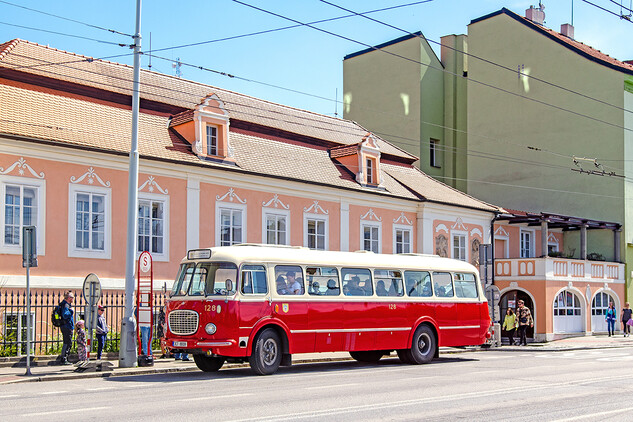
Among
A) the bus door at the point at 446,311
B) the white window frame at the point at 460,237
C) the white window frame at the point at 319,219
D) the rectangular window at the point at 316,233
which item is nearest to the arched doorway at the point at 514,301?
→ the white window frame at the point at 460,237

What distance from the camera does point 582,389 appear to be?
14.5 meters

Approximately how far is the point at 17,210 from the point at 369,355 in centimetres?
1042

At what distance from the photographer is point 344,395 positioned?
13.4m

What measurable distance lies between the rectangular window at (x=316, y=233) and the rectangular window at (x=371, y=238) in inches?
91.9

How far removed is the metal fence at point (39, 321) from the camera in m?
20.0

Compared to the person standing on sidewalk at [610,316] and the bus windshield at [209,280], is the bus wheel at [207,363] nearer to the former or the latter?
the bus windshield at [209,280]

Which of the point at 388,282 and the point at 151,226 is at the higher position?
the point at 151,226

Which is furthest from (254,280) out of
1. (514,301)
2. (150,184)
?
(514,301)

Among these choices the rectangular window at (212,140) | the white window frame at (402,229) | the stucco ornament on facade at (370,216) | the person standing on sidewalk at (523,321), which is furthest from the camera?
the white window frame at (402,229)

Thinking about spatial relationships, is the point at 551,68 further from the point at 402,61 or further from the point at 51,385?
the point at 51,385

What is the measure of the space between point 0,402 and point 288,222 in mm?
17419

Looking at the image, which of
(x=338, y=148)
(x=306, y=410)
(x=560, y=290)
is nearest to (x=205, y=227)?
(x=338, y=148)

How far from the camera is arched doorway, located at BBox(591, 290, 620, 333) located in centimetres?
3956

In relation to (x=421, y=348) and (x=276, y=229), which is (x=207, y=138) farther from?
(x=421, y=348)
